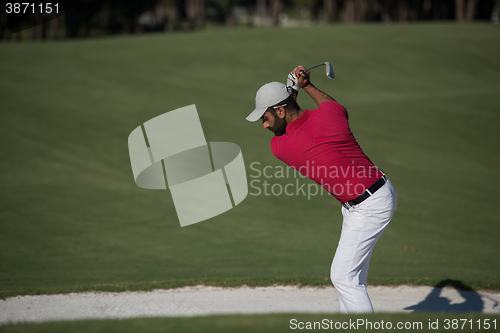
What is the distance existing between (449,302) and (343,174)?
3.12 meters

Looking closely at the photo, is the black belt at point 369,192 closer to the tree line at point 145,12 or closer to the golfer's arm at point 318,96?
the golfer's arm at point 318,96

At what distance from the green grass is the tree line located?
39486mm

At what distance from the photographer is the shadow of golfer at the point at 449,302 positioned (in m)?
5.93

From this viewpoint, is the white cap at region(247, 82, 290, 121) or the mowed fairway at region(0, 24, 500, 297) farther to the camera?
the mowed fairway at region(0, 24, 500, 297)

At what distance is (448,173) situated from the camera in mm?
12102

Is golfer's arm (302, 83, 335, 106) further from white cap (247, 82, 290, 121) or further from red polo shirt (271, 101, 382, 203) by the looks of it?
white cap (247, 82, 290, 121)

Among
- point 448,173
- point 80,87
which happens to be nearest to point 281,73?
point 80,87

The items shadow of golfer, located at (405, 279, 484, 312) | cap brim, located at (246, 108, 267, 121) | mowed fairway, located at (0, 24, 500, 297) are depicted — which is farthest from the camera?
mowed fairway, located at (0, 24, 500, 297)

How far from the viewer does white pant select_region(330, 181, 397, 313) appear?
167 inches

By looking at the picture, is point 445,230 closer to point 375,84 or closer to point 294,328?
point 294,328

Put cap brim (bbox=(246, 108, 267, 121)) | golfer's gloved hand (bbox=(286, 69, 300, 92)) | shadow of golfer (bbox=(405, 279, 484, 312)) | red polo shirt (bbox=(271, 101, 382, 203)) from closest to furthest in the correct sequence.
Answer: red polo shirt (bbox=(271, 101, 382, 203)), cap brim (bbox=(246, 108, 267, 121)), golfer's gloved hand (bbox=(286, 69, 300, 92)), shadow of golfer (bbox=(405, 279, 484, 312))

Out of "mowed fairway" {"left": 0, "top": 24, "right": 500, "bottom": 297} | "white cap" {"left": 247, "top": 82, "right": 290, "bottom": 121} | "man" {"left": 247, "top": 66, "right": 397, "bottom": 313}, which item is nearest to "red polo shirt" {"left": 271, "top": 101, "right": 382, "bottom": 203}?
"man" {"left": 247, "top": 66, "right": 397, "bottom": 313}

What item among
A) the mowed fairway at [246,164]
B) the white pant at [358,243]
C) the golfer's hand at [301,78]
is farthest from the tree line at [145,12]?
the white pant at [358,243]

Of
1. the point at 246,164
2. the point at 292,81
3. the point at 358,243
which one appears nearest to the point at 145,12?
the point at 246,164
